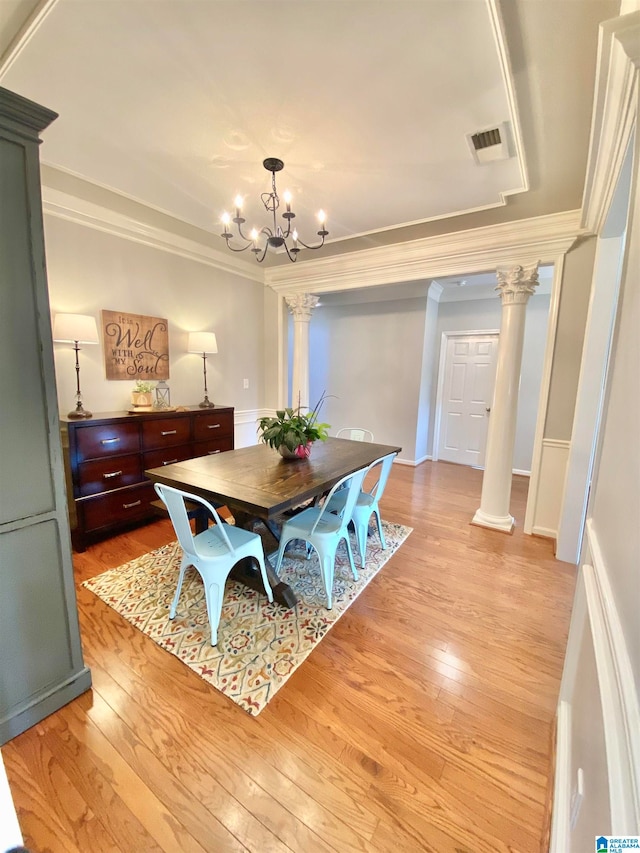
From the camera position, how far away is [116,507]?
9.30 ft

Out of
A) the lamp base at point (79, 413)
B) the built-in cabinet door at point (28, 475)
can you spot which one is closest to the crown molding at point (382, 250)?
the lamp base at point (79, 413)

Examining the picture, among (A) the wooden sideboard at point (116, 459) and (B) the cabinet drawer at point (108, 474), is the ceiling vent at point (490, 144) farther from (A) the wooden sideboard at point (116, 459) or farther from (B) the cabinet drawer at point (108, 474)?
(B) the cabinet drawer at point (108, 474)

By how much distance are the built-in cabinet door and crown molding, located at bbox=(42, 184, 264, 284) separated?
1.82m

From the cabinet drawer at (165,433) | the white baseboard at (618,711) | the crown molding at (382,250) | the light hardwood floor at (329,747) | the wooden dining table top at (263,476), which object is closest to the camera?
the white baseboard at (618,711)

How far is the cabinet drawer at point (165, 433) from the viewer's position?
9.73ft

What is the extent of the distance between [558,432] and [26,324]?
356 centimetres

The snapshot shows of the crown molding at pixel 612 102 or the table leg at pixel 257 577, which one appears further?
the table leg at pixel 257 577

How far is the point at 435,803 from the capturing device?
1.18m

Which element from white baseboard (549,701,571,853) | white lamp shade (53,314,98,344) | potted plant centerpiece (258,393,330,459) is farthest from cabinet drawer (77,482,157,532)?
white baseboard (549,701,571,853)

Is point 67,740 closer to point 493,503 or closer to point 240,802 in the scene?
point 240,802

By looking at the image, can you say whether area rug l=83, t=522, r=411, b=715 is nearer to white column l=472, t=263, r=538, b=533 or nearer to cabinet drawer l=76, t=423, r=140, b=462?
cabinet drawer l=76, t=423, r=140, b=462

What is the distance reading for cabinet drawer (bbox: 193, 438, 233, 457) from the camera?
11.1ft

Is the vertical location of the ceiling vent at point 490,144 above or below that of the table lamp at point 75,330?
above

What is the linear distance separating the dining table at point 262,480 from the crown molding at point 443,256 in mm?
1908
